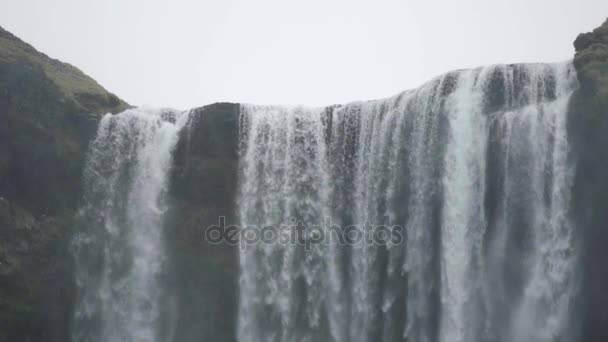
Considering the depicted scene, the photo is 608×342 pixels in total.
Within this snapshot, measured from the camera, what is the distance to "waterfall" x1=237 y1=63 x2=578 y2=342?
25.2 meters

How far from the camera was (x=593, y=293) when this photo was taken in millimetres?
23797

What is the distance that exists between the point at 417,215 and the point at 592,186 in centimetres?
A: 707

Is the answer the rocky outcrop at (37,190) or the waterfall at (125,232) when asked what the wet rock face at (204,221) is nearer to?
the waterfall at (125,232)

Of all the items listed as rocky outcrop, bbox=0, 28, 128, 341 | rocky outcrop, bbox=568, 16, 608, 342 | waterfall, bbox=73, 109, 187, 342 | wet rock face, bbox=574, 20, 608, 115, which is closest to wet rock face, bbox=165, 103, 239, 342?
waterfall, bbox=73, 109, 187, 342

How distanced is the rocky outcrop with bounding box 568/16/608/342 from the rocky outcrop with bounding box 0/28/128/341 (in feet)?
71.0

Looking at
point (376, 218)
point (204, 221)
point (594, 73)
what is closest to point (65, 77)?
point (204, 221)

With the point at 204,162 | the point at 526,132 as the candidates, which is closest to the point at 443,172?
the point at 526,132

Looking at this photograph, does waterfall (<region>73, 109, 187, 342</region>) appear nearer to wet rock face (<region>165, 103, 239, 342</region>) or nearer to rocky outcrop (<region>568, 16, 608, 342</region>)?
wet rock face (<region>165, 103, 239, 342</region>)

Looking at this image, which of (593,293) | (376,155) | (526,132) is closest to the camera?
(593,293)

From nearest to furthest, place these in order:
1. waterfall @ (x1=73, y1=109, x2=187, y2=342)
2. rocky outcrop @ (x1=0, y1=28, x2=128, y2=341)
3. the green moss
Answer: rocky outcrop @ (x1=0, y1=28, x2=128, y2=341) → waterfall @ (x1=73, y1=109, x2=187, y2=342) → the green moss

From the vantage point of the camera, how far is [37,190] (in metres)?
30.1

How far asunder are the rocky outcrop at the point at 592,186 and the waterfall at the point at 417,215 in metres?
0.48

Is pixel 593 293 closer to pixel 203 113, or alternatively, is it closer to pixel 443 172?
pixel 443 172

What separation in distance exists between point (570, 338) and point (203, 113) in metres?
19.0
